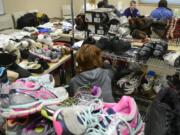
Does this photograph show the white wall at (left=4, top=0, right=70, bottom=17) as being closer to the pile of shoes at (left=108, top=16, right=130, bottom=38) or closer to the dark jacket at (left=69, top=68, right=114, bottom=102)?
the pile of shoes at (left=108, top=16, right=130, bottom=38)

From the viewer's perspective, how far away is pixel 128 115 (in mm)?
1016

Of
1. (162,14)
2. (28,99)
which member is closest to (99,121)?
(28,99)

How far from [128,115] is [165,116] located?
16 cm

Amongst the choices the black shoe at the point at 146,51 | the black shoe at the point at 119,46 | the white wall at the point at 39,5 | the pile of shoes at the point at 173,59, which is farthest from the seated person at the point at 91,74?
the white wall at the point at 39,5

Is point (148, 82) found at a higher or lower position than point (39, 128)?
lower

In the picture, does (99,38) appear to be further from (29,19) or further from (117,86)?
(29,19)

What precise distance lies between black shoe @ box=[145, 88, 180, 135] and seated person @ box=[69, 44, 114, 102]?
75 cm

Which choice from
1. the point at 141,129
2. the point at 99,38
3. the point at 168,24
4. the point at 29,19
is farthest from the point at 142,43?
the point at 29,19

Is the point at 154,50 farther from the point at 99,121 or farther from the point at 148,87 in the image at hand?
the point at 99,121

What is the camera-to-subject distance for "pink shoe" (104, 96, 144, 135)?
0.99 m

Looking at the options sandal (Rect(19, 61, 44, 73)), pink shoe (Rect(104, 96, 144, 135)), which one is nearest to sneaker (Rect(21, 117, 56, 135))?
pink shoe (Rect(104, 96, 144, 135))

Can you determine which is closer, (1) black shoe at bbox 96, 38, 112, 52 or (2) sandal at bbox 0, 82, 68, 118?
(2) sandal at bbox 0, 82, 68, 118

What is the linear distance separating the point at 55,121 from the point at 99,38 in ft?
5.31

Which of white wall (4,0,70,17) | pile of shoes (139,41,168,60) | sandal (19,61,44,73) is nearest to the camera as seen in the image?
pile of shoes (139,41,168,60)
